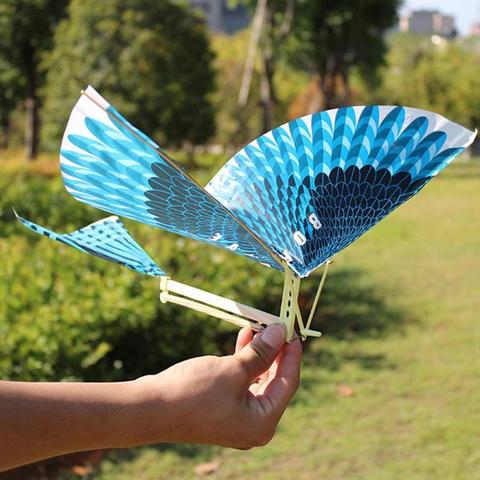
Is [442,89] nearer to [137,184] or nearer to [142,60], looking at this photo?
[142,60]

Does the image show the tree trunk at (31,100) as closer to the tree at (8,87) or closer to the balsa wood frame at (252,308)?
the tree at (8,87)

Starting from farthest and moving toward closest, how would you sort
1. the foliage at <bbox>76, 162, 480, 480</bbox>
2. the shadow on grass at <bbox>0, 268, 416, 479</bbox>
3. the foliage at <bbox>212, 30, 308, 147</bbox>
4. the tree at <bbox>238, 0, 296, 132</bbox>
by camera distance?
the foliage at <bbox>212, 30, 308, 147</bbox> → the tree at <bbox>238, 0, 296, 132</bbox> → the shadow on grass at <bbox>0, 268, 416, 479</bbox> → the foliage at <bbox>76, 162, 480, 480</bbox>

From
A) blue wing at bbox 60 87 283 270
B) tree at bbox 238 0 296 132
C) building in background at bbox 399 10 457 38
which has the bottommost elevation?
blue wing at bbox 60 87 283 270

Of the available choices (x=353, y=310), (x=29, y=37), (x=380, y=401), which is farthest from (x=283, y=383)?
(x=29, y=37)

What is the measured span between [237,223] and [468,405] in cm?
→ 367

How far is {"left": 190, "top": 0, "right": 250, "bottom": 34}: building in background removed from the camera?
12156 centimetres

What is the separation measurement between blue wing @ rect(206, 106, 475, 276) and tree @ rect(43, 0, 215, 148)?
762 inches

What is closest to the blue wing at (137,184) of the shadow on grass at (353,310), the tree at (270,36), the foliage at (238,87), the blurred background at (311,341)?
the blurred background at (311,341)

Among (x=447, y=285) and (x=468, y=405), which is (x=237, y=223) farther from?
(x=447, y=285)

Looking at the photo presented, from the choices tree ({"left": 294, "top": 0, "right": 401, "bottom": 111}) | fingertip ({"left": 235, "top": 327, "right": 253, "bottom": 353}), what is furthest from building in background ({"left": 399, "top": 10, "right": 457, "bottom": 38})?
fingertip ({"left": 235, "top": 327, "right": 253, "bottom": 353})

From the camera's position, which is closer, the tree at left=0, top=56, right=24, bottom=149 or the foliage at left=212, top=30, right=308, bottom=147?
the tree at left=0, top=56, right=24, bottom=149

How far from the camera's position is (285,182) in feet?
3.76

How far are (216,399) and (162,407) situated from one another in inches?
3.4

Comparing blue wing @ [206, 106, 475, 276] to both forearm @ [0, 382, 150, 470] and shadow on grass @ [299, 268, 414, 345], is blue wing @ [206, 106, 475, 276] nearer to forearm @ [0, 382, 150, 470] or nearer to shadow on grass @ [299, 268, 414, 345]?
forearm @ [0, 382, 150, 470]
